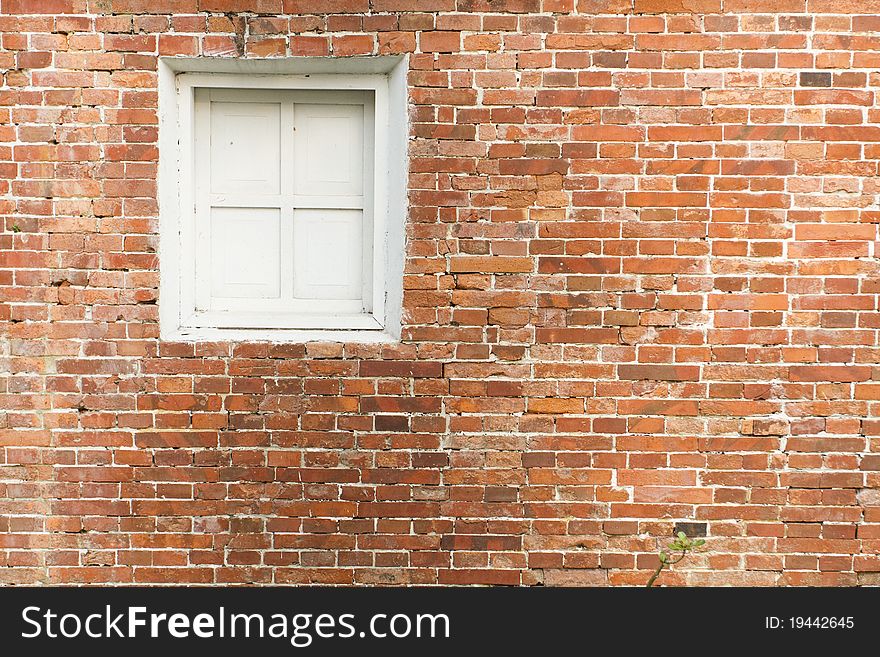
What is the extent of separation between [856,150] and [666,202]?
86 centimetres

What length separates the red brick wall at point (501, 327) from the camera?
10.3 feet

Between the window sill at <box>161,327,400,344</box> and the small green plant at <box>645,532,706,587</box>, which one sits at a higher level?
the window sill at <box>161,327,400,344</box>

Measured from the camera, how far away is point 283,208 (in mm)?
3373

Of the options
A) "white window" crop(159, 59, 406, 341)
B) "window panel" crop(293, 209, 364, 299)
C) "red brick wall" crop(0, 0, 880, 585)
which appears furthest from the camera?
"window panel" crop(293, 209, 364, 299)

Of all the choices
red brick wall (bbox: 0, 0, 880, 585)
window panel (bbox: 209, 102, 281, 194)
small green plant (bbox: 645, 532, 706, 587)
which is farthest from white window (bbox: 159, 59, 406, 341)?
small green plant (bbox: 645, 532, 706, 587)

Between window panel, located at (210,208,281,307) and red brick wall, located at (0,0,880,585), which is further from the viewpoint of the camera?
window panel, located at (210,208,281,307)

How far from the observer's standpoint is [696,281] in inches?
126

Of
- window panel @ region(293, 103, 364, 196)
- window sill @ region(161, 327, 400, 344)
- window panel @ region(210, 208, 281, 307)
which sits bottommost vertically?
window sill @ region(161, 327, 400, 344)

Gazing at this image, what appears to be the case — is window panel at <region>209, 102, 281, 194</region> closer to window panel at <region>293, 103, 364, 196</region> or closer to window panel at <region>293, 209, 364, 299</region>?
window panel at <region>293, 103, 364, 196</region>

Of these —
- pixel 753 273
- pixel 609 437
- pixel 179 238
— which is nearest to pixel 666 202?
pixel 753 273

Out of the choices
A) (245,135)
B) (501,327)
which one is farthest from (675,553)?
(245,135)

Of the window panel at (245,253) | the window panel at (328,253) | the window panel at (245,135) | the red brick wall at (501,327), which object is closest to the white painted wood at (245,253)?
the window panel at (245,253)

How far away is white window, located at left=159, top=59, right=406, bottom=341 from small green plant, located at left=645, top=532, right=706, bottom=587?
5.31ft

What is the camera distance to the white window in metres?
3.29
